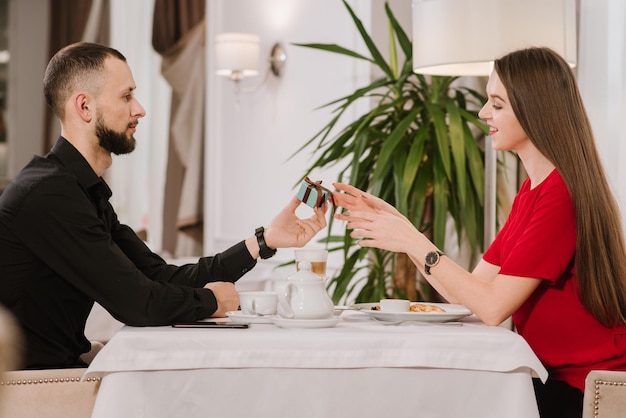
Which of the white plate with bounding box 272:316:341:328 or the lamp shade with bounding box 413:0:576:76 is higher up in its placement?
the lamp shade with bounding box 413:0:576:76

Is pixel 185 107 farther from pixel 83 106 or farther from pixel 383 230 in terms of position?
pixel 383 230

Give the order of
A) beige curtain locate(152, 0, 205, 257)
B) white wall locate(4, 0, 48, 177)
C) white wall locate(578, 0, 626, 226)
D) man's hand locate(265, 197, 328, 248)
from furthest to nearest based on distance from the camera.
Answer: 1. white wall locate(4, 0, 48, 177)
2. beige curtain locate(152, 0, 205, 257)
3. white wall locate(578, 0, 626, 226)
4. man's hand locate(265, 197, 328, 248)

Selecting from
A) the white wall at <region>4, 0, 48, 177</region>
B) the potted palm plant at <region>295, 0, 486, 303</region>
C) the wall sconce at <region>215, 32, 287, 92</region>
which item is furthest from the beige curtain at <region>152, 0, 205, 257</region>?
the potted palm plant at <region>295, 0, 486, 303</region>

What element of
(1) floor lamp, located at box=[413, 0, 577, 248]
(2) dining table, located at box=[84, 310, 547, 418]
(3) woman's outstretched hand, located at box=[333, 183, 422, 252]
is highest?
(1) floor lamp, located at box=[413, 0, 577, 248]

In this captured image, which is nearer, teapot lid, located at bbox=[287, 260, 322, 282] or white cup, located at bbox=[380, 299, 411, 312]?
teapot lid, located at bbox=[287, 260, 322, 282]

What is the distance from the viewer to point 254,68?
5754mm

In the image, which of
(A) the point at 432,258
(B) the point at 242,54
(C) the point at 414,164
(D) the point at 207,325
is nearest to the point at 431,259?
(A) the point at 432,258

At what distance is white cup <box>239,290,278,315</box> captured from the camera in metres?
2.12

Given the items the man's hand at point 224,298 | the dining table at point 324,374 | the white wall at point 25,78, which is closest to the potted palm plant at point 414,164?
the man's hand at point 224,298

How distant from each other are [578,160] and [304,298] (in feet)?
2.34

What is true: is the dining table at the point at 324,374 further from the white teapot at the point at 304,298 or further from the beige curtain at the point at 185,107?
the beige curtain at the point at 185,107

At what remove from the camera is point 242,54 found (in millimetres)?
5703

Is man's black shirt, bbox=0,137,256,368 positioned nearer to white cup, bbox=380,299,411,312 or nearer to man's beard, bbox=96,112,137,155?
man's beard, bbox=96,112,137,155

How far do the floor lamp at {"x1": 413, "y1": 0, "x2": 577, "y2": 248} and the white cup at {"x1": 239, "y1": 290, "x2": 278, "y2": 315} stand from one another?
48.9 inches
